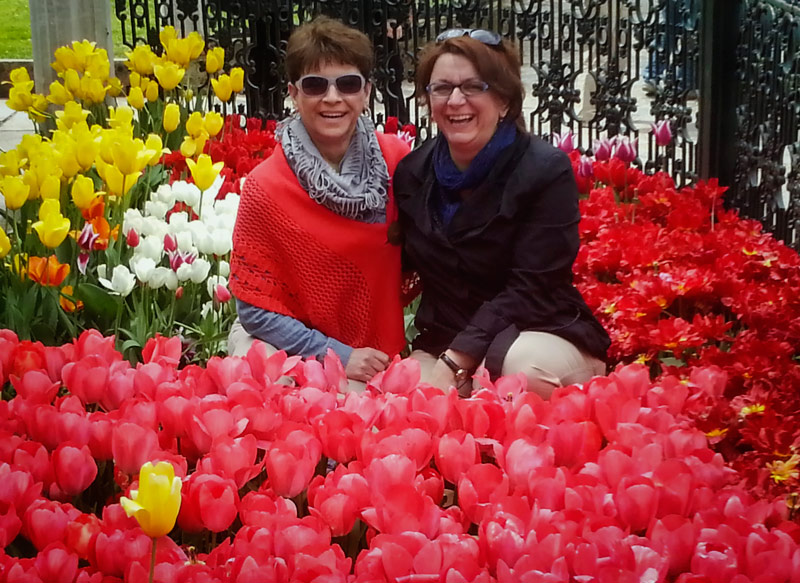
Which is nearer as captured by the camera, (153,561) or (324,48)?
(153,561)

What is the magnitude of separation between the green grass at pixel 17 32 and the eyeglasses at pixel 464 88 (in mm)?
10549

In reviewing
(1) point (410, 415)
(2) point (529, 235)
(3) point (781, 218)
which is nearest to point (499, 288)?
(2) point (529, 235)

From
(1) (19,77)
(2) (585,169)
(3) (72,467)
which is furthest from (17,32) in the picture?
(3) (72,467)

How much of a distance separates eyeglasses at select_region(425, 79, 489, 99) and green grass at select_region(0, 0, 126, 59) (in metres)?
10.5

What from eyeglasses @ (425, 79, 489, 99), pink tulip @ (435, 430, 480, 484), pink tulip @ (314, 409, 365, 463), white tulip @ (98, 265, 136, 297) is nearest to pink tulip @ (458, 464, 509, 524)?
pink tulip @ (435, 430, 480, 484)

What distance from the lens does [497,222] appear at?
272 cm

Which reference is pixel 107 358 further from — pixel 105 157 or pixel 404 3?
pixel 404 3

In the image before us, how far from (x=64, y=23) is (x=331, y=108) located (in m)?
3.27

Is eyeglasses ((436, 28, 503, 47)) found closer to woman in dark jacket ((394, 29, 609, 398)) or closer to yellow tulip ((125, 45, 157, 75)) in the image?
woman in dark jacket ((394, 29, 609, 398))

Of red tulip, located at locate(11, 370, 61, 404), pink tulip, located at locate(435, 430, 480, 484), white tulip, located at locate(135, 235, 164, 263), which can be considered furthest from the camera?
white tulip, located at locate(135, 235, 164, 263)

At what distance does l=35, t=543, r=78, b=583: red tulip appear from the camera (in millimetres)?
1490

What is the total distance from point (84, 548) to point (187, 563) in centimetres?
17

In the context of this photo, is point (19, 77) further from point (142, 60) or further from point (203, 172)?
point (203, 172)

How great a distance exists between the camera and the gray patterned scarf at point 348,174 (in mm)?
2812
